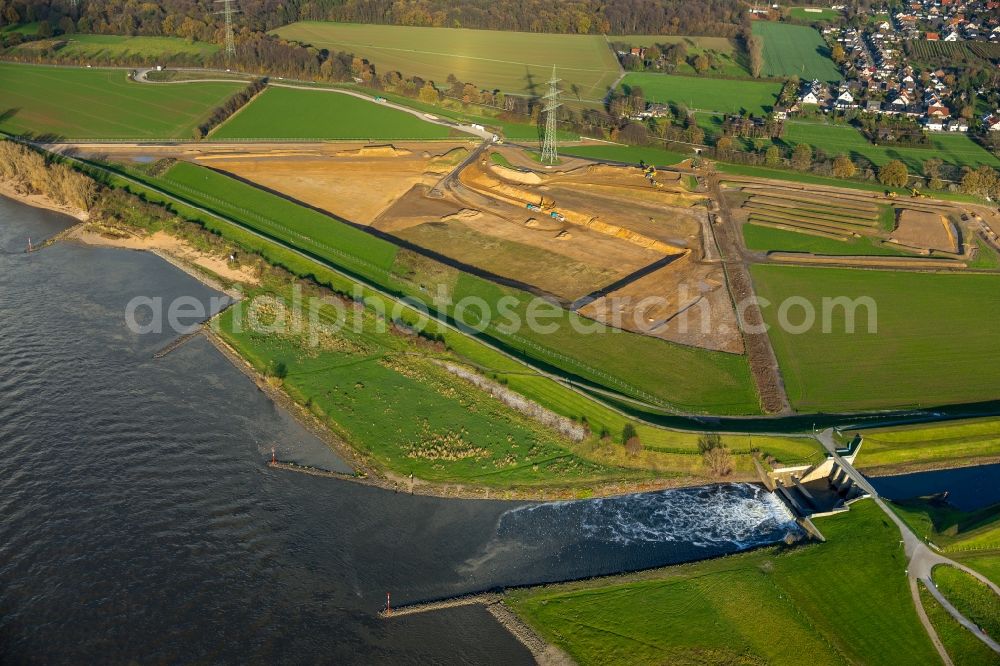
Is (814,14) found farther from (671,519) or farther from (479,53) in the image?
(671,519)

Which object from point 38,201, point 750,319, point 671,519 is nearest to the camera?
point 671,519

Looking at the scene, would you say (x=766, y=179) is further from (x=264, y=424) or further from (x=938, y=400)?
(x=264, y=424)

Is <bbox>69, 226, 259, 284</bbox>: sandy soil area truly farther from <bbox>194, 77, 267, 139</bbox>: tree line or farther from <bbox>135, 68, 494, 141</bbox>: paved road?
<bbox>135, 68, 494, 141</bbox>: paved road

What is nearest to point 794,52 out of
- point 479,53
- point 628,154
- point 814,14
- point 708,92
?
point 708,92

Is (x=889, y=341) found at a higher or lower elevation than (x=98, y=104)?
lower

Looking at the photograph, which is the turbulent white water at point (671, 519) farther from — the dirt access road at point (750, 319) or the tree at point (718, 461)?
the dirt access road at point (750, 319)
